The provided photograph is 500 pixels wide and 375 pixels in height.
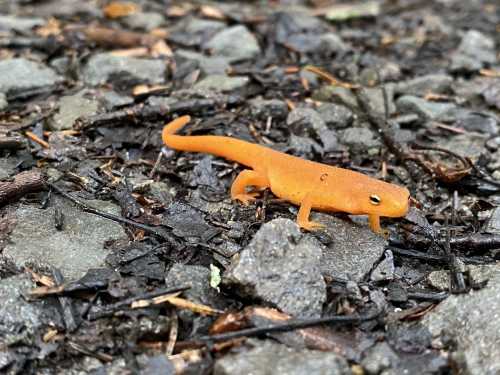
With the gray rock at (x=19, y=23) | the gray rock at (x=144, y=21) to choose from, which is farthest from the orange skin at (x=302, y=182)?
the gray rock at (x=19, y=23)

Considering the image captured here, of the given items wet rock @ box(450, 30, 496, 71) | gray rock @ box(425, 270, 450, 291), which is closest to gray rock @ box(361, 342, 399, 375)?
gray rock @ box(425, 270, 450, 291)

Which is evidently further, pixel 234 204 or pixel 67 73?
pixel 67 73

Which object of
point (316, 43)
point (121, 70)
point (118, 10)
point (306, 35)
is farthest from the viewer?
point (118, 10)

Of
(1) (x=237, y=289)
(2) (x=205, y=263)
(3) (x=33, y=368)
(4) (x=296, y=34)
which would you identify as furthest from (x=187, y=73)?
(3) (x=33, y=368)

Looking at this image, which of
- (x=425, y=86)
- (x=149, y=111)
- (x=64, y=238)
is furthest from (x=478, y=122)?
(x=64, y=238)

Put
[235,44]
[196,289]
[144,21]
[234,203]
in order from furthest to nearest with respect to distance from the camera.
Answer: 1. [144,21]
2. [235,44]
3. [234,203]
4. [196,289]

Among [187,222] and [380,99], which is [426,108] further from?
[187,222]

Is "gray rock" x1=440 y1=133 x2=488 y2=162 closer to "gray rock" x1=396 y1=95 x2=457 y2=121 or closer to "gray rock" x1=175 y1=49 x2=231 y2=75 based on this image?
"gray rock" x1=396 y1=95 x2=457 y2=121

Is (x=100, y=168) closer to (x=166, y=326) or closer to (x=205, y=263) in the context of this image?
(x=205, y=263)
